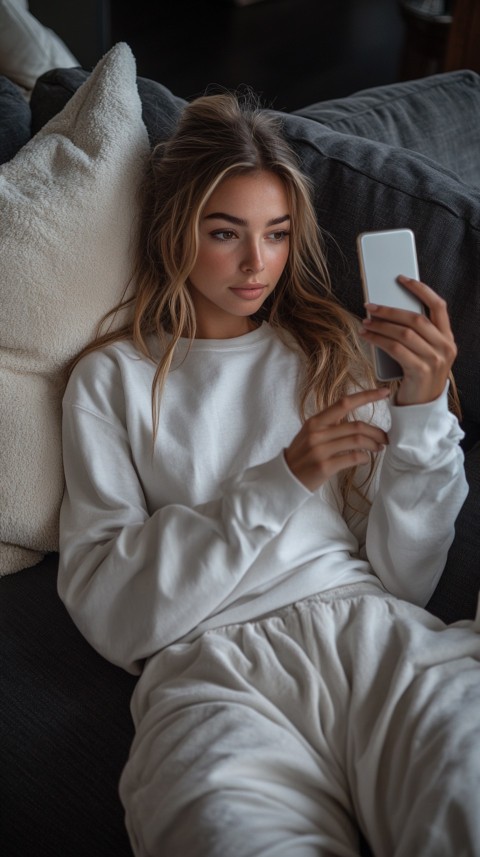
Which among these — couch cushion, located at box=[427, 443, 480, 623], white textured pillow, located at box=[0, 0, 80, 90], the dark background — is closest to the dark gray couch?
couch cushion, located at box=[427, 443, 480, 623]

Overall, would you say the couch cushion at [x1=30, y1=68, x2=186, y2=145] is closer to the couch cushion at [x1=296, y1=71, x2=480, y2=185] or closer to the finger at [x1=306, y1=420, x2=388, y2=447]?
the couch cushion at [x1=296, y1=71, x2=480, y2=185]

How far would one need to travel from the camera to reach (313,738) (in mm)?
1079

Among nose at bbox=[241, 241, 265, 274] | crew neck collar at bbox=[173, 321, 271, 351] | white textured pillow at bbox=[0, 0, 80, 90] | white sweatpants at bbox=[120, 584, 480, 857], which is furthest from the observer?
white textured pillow at bbox=[0, 0, 80, 90]

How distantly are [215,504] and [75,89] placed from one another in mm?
843

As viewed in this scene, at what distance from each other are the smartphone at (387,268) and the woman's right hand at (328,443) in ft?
0.21

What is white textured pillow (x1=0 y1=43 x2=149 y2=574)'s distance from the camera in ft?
4.44

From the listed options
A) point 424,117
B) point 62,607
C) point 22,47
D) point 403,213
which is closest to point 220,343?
point 403,213

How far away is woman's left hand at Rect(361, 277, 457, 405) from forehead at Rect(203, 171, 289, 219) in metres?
0.29

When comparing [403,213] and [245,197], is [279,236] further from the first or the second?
[403,213]

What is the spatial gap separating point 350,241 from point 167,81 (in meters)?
2.73

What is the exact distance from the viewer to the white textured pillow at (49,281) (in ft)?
4.44

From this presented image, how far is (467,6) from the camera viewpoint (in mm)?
3059

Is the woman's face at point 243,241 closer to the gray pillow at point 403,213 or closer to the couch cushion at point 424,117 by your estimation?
the gray pillow at point 403,213

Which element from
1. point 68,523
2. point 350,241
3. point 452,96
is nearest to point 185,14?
point 452,96
